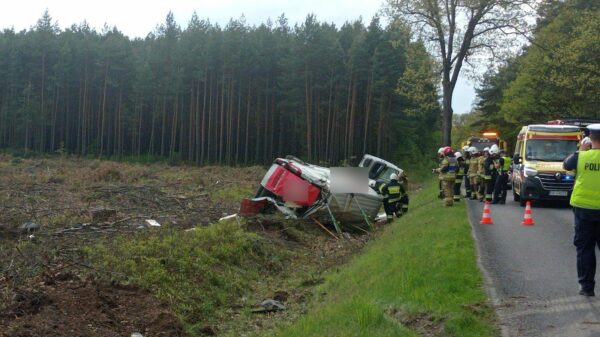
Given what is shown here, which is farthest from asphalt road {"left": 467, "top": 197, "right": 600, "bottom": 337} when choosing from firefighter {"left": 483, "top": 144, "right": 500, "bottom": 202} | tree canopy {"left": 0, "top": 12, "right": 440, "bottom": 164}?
tree canopy {"left": 0, "top": 12, "right": 440, "bottom": 164}

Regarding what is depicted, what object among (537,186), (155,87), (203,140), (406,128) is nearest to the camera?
(537,186)

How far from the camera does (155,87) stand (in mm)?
66875

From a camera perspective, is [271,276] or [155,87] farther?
[155,87]

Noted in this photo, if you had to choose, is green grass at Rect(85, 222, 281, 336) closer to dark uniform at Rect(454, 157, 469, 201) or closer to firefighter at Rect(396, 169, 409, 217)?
firefighter at Rect(396, 169, 409, 217)

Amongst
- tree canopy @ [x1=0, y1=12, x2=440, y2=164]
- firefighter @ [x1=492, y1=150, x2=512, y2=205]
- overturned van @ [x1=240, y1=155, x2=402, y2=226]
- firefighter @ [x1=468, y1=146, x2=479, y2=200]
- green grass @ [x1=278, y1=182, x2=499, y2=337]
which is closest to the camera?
green grass @ [x1=278, y1=182, x2=499, y2=337]

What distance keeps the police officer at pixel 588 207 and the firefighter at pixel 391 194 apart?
10.9 metres

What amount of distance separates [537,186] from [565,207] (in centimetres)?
150

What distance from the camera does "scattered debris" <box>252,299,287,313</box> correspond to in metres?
10.2

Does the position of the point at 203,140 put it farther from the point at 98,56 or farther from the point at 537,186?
the point at 537,186

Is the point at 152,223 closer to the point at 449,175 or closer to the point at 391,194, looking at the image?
the point at 391,194

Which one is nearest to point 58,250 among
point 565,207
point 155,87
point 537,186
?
point 537,186

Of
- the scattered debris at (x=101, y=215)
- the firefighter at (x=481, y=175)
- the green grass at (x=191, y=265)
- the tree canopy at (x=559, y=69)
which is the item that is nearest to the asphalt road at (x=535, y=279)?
the green grass at (x=191, y=265)

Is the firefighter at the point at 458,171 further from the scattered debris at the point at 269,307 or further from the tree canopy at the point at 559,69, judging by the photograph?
the tree canopy at the point at 559,69

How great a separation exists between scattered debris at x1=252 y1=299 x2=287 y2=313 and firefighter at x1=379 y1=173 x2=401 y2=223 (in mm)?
8520
